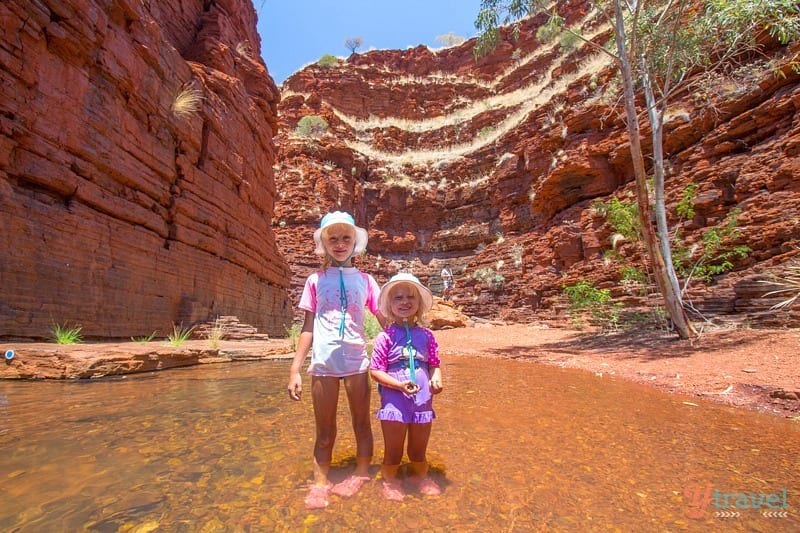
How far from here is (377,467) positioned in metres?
2.27

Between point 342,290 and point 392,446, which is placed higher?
point 342,290

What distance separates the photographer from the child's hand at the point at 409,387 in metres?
2.07

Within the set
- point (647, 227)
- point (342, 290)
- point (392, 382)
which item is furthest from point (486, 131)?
point (392, 382)

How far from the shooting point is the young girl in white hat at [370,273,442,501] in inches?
81.9

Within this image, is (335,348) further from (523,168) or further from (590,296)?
(523,168)

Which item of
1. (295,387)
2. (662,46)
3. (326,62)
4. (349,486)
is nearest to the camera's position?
(349,486)

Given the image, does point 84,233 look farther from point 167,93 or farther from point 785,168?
point 785,168

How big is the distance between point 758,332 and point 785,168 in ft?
21.7

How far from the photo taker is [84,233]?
686 cm

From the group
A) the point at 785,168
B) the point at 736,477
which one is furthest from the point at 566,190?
the point at 736,477

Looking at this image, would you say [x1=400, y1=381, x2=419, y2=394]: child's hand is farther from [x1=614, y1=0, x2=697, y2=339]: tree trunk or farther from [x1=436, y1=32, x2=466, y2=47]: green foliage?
[x1=436, y1=32, x2=466, y2=47]: green foliage

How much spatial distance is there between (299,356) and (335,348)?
216 mm

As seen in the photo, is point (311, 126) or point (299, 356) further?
point (311, 126)

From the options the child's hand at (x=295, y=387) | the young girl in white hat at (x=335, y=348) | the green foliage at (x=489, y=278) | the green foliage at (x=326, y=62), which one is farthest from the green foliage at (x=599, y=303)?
the green foliage at (x=326, y=62)
